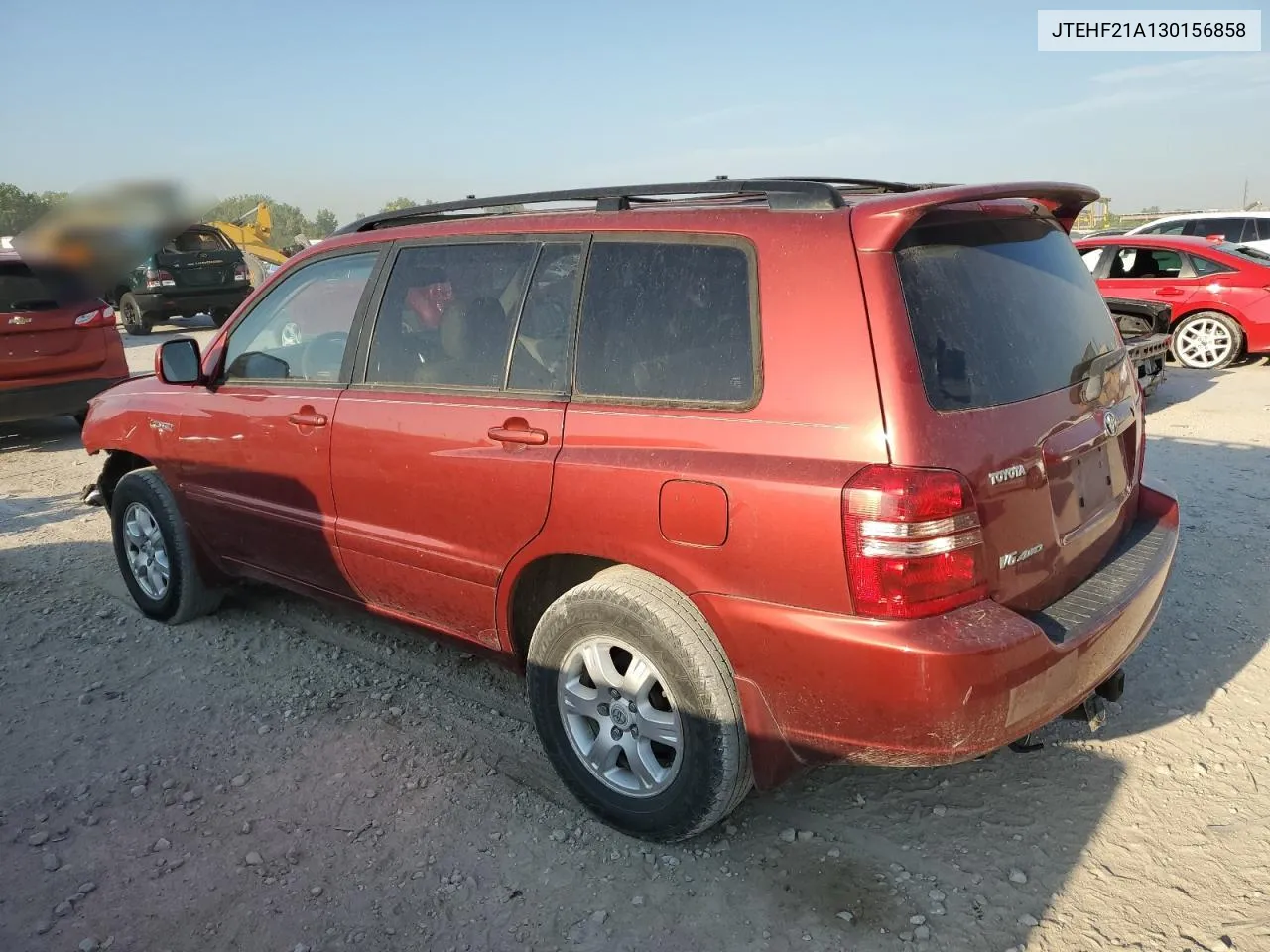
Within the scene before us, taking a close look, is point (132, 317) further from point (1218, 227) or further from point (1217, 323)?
point (1218, 227)

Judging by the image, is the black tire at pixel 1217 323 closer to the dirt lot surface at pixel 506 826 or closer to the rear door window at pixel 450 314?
the dirt lot surface at pixel 506 826

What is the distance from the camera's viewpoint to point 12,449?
860 cm

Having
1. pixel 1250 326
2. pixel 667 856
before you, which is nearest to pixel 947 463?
pixel 667 856

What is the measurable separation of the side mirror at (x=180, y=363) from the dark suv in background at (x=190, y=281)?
13.0 metres

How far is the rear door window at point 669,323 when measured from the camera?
2.52 metres

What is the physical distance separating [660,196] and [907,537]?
1429mm

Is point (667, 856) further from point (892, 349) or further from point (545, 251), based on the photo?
point (545, 251)

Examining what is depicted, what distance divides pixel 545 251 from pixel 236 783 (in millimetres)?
2064

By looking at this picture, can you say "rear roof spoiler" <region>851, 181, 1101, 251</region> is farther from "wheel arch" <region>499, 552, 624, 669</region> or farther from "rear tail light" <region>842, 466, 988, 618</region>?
"wheel arch" <region>499, 552, 624, 669</region>

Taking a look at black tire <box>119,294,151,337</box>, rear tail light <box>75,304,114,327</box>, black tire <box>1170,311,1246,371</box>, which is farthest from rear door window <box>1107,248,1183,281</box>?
black tire <box>119,294,151,337</box>

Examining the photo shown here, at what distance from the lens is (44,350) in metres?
8.02

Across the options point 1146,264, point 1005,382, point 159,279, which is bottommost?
point 1146,264

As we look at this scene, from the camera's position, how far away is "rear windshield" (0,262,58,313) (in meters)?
7.86

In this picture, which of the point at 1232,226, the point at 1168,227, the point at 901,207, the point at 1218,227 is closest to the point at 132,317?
the point at 901,207
